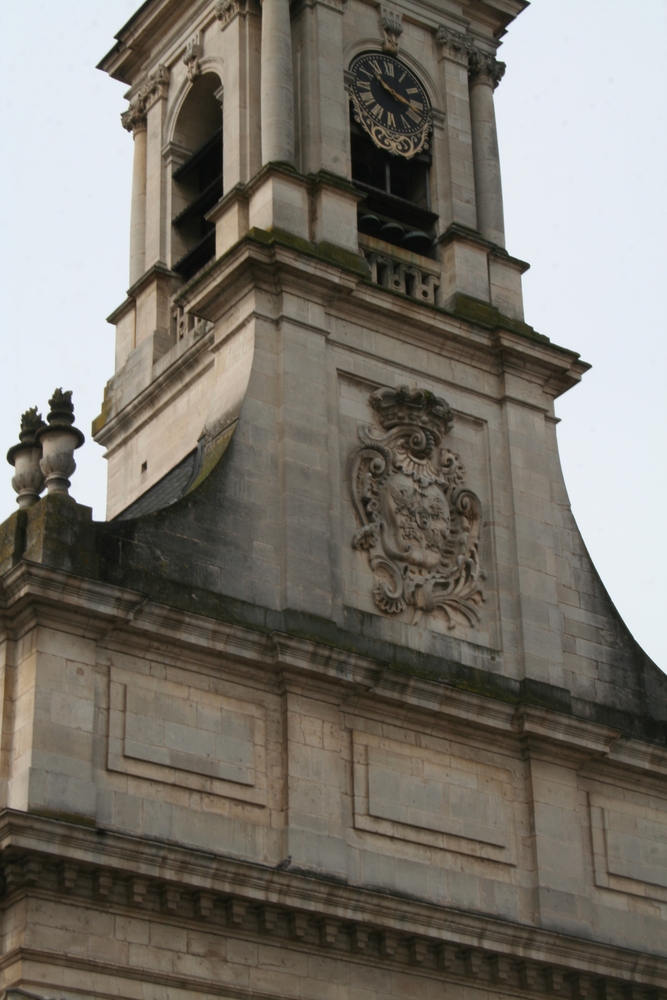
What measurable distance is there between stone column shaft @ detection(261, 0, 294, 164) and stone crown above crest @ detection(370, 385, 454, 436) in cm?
325

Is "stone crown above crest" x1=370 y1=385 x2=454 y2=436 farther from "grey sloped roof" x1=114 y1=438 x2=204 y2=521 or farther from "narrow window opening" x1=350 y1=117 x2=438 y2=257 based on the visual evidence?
"narrow window opening" x1=350 y1=117 x2=438 y2=257

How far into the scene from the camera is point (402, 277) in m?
27.7

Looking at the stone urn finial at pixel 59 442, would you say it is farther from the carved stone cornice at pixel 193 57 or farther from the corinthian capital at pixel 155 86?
the corinthian capital at pixel 155 86

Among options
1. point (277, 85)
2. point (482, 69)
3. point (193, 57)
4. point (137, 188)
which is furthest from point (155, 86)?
point (482, 69)

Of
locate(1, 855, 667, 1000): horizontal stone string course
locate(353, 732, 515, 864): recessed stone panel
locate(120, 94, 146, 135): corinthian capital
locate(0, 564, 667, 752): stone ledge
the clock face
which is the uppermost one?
locate(120, 94, 146, 135): corinthian capital

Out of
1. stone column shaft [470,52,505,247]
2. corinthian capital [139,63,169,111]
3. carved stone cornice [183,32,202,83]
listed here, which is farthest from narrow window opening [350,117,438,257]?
corinthian capital [139,63,169,111]

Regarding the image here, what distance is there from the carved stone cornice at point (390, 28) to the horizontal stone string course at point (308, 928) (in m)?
12.4

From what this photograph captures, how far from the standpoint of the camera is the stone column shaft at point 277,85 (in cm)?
2697

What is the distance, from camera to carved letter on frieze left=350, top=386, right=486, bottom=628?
82.6 ft

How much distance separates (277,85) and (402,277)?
2862 mm

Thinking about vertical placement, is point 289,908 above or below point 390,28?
below

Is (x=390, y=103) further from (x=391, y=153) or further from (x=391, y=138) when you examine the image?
(x=391, y=153)

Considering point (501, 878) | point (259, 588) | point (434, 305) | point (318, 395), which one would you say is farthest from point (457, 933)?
point (434, 305)

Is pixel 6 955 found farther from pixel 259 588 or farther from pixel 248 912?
pixel 259 588
